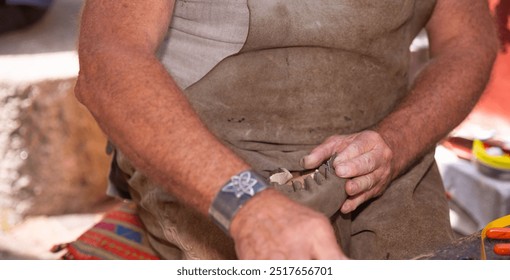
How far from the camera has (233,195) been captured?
882 mm

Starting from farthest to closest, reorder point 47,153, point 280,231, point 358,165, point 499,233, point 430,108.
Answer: point 47,153
point 430,108
point 358,165
point 499,233
point 280,231

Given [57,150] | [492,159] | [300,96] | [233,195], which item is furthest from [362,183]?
[57,150]

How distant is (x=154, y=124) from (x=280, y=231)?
254mm

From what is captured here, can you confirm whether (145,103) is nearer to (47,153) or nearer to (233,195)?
(233,195)

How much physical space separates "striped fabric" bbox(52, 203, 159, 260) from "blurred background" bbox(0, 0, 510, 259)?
588 millimetres

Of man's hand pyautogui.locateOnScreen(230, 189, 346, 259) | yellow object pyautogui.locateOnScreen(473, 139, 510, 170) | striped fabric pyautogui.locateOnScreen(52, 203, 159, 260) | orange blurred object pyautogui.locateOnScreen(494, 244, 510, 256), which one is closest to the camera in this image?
man's hand pyautogui.locateOnScreen(230, 189, 346, 259)

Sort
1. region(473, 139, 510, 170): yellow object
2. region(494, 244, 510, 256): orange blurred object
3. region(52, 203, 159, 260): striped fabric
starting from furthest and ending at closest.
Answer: region(473, 139, 510, 170): yellow object, region(52, 203, 159, 260): striped fabric, region(494, 244, 510, 256): orange blurred object

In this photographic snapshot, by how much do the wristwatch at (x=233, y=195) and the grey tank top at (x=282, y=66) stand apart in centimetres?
38

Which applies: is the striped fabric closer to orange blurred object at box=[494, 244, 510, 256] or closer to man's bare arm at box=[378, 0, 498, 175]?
man's bare arm at box=[378, 0, 498, 175]

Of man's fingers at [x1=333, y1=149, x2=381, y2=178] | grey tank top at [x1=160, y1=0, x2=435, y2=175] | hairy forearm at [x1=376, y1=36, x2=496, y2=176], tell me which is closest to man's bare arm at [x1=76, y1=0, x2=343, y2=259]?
grey tank top at [x1=160, y1=0, x2=435, y2=175]

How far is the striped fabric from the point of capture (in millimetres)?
1455

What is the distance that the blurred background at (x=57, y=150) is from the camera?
2129mm

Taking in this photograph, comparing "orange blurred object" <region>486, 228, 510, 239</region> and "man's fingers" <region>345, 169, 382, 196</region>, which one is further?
"man's fingers" <region>345, 169, 382, 196</region>
